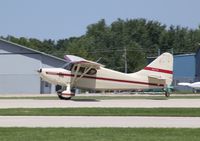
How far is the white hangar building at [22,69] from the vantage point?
200 ft

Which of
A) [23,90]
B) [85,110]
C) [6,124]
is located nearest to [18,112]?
[85,110]

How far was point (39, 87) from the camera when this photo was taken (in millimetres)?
61156

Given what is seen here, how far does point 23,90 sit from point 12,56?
639 centimetres

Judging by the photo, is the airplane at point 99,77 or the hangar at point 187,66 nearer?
the airplane at point 99,77

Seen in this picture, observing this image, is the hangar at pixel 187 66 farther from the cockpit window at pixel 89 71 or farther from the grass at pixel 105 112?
the grass at pixel 105 112

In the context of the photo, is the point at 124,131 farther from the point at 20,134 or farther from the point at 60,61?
the point at 60,61

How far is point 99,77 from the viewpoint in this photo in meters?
35.4

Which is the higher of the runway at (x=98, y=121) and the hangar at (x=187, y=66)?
the hangar at (x=187, y=66)

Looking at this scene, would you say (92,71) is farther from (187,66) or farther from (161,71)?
(187,66)

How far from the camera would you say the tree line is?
119m

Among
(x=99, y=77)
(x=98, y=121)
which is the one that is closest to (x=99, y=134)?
(x=98, y=121)

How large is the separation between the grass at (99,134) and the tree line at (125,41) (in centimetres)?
9455

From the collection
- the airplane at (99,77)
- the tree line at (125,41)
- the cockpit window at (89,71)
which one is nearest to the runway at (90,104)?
the airplane at (99,77)

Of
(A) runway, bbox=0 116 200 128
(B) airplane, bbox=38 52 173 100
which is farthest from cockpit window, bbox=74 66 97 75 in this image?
(A) runway, bbox=0 116 200 128
